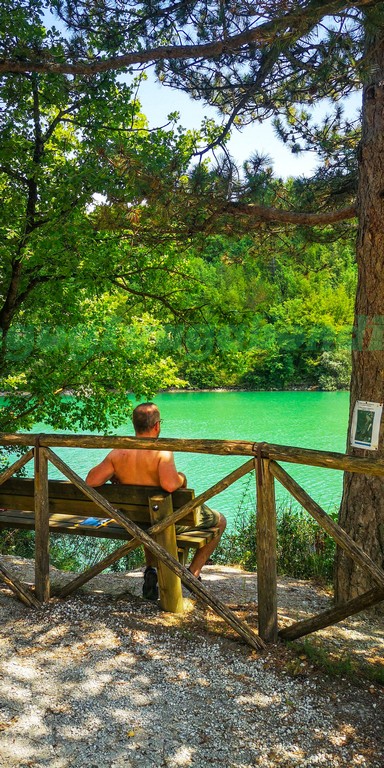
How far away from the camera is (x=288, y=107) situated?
250 inches

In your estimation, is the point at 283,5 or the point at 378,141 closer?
the point at 283,5

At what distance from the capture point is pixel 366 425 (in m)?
4.60

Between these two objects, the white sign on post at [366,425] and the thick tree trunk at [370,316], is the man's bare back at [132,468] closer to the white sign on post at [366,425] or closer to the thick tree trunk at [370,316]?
the white sign on post at [366,425]

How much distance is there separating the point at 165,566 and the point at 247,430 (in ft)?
82.3

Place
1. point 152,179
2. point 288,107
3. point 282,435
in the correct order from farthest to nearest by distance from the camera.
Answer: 1. point 282,435
2. point 288,107
3. point 152,179

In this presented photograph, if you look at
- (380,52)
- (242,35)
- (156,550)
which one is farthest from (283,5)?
(156,550)

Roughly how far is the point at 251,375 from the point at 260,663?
4515cm

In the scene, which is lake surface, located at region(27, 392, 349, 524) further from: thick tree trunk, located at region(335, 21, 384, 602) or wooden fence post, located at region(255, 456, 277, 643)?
wooden fence post, located at region(255, 456, 277, 643)

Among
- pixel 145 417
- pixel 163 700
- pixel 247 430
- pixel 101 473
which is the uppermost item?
pixel 145 417

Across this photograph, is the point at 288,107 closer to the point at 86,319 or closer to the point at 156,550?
the point at 156,550

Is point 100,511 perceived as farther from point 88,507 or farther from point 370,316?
point 370,316

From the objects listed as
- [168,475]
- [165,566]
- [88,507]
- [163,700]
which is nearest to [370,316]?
[168,475]

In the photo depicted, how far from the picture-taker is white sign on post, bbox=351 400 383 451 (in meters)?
4.55

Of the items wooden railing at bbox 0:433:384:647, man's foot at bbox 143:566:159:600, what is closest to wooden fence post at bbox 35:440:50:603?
wooden railing at bbox 0:433:384:647
